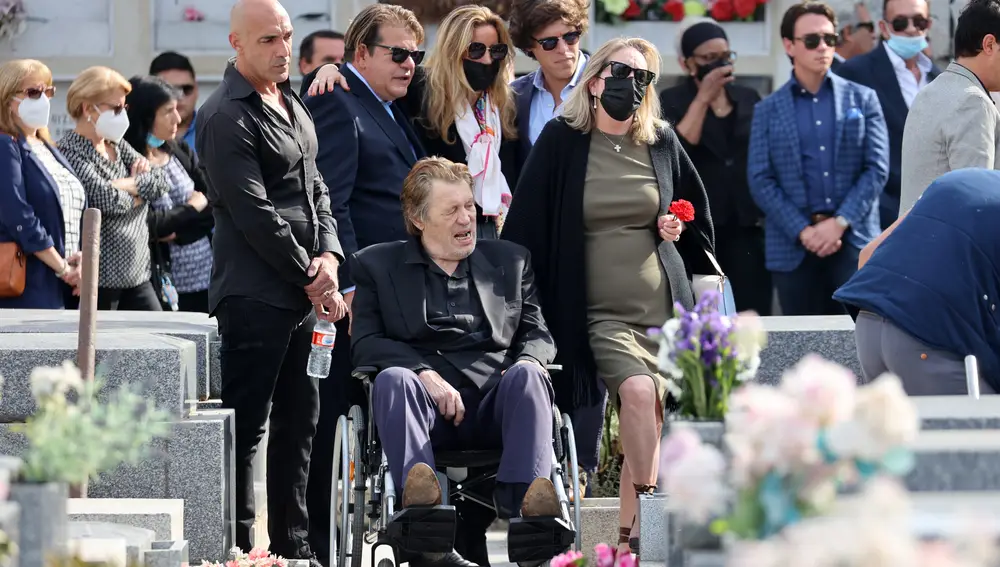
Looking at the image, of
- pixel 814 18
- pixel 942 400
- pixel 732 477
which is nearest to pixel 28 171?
pixel 814 18

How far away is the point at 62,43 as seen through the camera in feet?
32.8

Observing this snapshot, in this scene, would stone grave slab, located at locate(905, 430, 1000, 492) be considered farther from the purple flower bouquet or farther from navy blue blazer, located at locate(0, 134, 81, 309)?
navy blue blazer, located at locate(0, 134, 81, 309)

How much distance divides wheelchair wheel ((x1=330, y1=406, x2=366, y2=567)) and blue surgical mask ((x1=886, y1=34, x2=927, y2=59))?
157 inches

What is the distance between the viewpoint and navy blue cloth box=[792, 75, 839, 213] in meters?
7.79

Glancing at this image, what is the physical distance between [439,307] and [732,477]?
3034 millimetres

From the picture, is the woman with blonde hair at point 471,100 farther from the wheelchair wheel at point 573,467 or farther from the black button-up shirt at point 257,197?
the wheelchair wheel at point 573,467

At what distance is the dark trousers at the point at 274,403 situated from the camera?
5902 millimetres

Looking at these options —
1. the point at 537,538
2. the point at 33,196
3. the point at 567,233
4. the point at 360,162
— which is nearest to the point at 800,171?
the point at 567,233


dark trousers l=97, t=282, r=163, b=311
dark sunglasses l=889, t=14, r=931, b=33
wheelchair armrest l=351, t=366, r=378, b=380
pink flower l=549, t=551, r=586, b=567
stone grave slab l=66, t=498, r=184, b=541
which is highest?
dark sunglasses l=889, t=14, r=931, b=33

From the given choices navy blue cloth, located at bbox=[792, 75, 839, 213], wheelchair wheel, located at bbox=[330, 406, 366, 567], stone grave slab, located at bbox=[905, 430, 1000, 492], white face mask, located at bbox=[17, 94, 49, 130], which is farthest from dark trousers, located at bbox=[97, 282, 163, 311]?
stone grave slab, located at bbox=[905, 430, 1000, 492]

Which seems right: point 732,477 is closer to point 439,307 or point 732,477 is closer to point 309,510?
point 439,307

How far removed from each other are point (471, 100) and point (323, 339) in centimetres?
133

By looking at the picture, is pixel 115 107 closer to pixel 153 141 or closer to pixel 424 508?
pixel 153 141

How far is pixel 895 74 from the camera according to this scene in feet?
27.2
